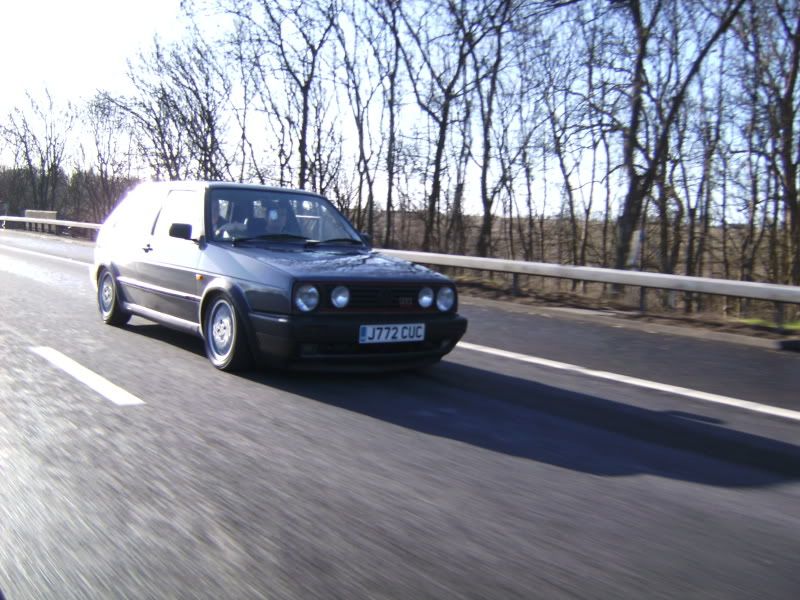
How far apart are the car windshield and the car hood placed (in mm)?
357

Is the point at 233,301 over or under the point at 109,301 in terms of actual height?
over

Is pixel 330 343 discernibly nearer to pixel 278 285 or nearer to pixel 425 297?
pixel 278 285

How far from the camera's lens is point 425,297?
593cm

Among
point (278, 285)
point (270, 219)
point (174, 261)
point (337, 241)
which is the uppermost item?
point (270, 219)

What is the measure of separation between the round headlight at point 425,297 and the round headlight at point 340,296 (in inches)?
25.2

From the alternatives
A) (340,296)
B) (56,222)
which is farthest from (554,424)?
(56,222)

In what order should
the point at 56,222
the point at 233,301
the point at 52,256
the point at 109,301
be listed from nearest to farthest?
1. the point at 233,301
2. the point at 109,301
3. the point at 52,256
4. the point at 56,222

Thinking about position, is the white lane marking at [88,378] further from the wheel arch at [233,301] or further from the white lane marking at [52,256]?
the white lane marking at [52,256]

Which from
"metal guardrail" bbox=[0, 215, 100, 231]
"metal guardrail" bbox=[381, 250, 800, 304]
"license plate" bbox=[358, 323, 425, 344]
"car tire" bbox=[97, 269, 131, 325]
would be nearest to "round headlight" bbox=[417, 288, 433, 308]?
"license plate" bbox=[358, 323, 425, 344]

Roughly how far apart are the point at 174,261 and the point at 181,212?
0.54 metres

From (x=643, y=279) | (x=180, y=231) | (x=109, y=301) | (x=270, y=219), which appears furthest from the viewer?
(x=643, y=279)

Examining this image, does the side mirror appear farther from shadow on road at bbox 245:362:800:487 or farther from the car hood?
shadow on road at bbox 245:362:800:487

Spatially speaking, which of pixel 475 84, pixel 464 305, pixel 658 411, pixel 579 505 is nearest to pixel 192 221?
A: pixel 658 411

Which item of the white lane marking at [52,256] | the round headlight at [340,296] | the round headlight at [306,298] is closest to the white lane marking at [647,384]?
the round headlight at [340,296]
